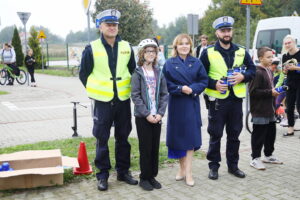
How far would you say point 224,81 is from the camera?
4.84 m

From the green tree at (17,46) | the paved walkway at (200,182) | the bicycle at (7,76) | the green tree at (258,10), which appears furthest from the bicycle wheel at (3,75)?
the green tree at (258,10)

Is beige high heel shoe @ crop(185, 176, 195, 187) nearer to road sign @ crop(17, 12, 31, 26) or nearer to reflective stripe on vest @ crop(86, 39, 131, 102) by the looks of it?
reflective stripe on vest @ crop(86, 39, 131, 102)

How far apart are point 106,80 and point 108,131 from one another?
2.11 ft

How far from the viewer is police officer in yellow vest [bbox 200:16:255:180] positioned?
4.86 metres

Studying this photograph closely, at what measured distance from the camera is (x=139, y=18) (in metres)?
23.5

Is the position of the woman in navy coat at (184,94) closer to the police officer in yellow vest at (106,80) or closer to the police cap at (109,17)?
the police officer in yellow vest at (106,80)

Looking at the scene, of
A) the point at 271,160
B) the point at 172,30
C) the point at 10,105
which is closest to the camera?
the point at 271,160

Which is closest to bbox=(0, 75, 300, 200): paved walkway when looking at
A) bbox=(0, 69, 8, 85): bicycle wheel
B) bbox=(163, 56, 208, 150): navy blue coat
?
bbox=(163, 56, 208, 150): navy blue coat

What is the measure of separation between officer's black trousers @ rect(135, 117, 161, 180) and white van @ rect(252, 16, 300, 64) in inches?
370

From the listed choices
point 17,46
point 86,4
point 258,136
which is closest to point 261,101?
point 258,136

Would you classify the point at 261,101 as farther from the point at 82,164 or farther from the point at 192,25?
the point at 192,25

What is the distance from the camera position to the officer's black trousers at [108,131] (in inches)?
179

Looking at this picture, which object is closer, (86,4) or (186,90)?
(186,90)

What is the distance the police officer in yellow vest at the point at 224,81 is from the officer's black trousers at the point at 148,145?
2.74 feet
